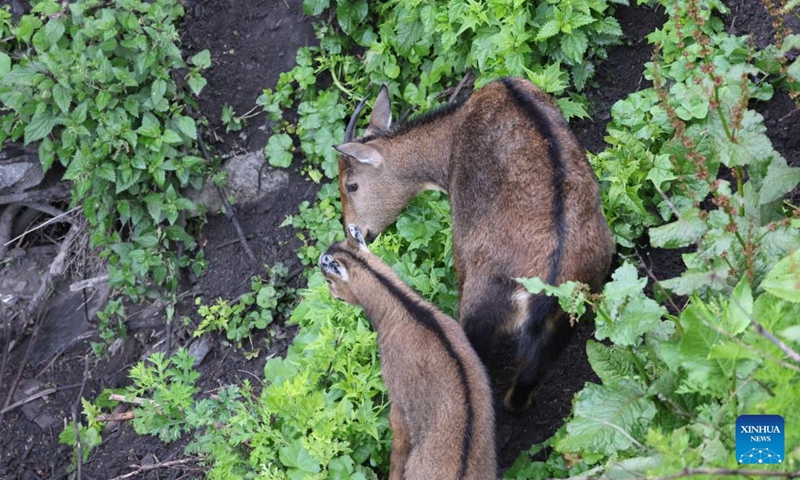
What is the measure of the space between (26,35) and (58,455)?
3.27 meters

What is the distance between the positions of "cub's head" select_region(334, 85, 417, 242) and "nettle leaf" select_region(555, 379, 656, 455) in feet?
9.52

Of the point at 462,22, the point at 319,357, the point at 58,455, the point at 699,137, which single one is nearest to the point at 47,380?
the point at 58,455

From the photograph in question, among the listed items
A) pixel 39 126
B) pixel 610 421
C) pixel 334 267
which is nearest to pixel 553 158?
pixel 334 267

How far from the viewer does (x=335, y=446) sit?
4555mm

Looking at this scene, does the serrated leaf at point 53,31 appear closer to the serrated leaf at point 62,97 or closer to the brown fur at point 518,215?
the serrated leaf at point 62,97

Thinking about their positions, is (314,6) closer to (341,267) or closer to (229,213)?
(229,213)

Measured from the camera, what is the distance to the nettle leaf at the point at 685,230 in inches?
154

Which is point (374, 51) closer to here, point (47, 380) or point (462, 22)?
point (462, 22)

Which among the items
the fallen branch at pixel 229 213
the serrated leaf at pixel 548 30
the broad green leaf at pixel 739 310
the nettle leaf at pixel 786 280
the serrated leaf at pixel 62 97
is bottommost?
the fallen branch at pixel 229 213

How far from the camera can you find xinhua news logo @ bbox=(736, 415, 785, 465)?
2975 mm

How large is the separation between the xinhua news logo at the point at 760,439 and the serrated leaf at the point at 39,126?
5.51 m

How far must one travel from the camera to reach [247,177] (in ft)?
25.0

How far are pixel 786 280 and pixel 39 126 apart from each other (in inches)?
220

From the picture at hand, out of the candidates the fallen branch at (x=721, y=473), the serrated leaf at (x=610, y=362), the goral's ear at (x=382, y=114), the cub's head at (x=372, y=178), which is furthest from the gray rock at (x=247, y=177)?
the fallen branch at (x=721, y=473)
